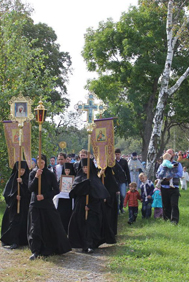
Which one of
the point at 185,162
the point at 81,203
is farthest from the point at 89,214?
the point at 185,162

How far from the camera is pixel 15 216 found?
31.7 ft

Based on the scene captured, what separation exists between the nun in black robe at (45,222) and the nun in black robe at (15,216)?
0.90 meters

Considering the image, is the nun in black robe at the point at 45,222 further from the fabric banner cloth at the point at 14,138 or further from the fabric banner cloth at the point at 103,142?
the fabric banner cloth at the point at 14,138

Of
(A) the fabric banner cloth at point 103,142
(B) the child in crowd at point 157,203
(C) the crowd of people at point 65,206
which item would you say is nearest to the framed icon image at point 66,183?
(C) the crowd of people at point 65,206

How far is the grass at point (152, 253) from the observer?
24.0ft

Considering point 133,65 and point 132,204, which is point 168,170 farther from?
point 133,65

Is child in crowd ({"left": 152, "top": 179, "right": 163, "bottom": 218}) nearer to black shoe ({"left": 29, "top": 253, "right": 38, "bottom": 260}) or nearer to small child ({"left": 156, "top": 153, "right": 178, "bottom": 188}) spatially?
small child ({"left": 156, "top": 153, "right": 178, "bottom": 188})

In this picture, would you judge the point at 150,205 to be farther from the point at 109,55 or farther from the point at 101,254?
the point at 109,55

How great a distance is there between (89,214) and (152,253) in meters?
1.53

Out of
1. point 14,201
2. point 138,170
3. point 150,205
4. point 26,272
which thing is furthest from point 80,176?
point 138,170

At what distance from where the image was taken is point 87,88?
1315 inches

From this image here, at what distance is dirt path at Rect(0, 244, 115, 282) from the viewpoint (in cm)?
717

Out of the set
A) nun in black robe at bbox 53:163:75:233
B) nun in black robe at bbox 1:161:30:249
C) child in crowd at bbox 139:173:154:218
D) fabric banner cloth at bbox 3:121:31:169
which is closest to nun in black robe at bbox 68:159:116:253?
nun in black robe at bbox 53:163:75:233

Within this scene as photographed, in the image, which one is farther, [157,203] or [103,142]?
[157,203]
